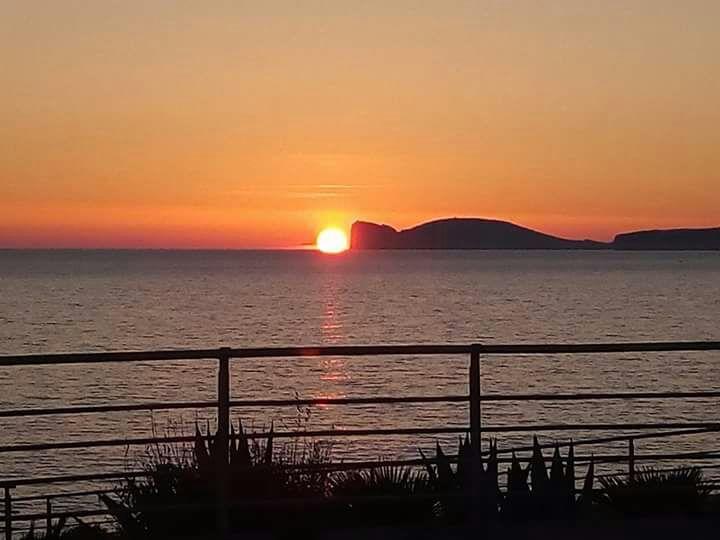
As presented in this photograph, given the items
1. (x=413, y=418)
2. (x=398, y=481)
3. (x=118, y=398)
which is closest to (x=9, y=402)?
(x=118, y=398)

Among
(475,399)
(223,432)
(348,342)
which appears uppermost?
(475,399)

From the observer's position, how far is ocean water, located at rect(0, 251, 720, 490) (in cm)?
3005

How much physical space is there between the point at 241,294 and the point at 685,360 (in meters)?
70.7

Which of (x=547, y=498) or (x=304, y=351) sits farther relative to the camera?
(x=547, y=498)

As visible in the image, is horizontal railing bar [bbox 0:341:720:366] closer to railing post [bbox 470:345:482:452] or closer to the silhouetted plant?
railing post [bbox 470:345:482:452]

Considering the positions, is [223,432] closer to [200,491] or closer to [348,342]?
[200,491]

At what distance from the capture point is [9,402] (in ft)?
121

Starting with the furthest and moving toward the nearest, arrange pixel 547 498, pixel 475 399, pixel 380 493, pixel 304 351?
pixel 380 493
pixel 547 498
pixel 475 399
pixel 304 351

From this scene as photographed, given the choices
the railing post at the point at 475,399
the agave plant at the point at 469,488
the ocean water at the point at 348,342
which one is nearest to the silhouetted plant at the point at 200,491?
the agave plant at the point at 469,488

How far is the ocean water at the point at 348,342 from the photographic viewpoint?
30.0 metres

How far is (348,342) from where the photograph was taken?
63969 mm

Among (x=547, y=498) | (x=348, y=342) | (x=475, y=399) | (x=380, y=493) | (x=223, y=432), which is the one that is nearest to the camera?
(x=223, y=432)

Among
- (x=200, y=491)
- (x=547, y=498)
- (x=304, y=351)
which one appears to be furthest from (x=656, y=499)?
(x=200, y=491)

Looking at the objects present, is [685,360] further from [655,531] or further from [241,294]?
[241,294]
